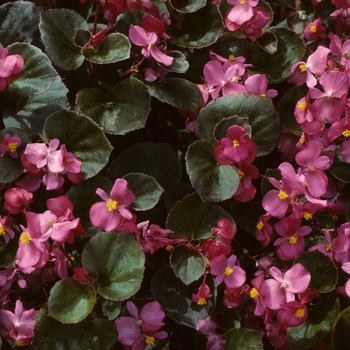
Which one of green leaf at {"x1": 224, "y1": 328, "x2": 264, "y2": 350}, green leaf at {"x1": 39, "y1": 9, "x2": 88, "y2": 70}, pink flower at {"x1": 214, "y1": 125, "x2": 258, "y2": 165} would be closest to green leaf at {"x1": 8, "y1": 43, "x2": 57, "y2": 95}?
green leaf at {"x1": 39, "y1": 9, "x2": 88, "y2": 70}

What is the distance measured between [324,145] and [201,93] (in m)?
0.26

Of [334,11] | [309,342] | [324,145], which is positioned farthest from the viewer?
[334,11]

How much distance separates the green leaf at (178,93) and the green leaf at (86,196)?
0.63 feet

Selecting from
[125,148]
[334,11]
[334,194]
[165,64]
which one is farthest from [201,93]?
[334,11]

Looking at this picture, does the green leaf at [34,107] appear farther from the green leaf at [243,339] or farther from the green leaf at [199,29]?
A: the green leaf at [243,339]

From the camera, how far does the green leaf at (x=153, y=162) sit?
1.02 meters

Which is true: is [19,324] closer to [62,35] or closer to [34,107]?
[34,107]

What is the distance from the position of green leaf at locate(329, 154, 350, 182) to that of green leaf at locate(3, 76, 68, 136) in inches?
20.7

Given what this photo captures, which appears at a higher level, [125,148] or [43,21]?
[43,21]

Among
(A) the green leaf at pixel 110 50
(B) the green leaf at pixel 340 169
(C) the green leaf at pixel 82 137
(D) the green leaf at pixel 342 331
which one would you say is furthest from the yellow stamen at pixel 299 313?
(A) the green leaf at pixel 110 50

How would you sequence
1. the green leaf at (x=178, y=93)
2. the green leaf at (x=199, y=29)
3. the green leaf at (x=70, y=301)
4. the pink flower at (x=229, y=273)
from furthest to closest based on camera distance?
the green leaf at (x=199, y=29)
the green leaf at (x=178, y=93)
the pink flower at (x=229, y=273)
the green leaf at (x=70, y=301)

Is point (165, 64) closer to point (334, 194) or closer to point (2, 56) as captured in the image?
point (2, 56)

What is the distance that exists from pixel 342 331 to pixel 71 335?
443mm

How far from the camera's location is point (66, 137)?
95cm
